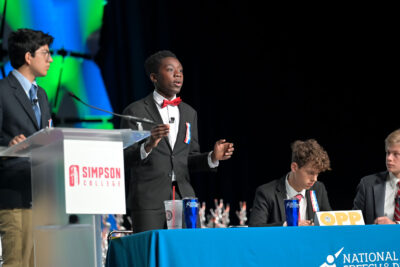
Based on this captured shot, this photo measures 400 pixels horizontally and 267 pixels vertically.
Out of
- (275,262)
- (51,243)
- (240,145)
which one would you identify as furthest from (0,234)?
(240,145)

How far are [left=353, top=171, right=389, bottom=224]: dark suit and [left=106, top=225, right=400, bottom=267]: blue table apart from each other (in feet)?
3.66

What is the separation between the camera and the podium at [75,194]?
2.17m

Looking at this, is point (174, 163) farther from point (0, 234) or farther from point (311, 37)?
point (311, 37)

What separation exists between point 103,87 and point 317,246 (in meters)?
3.77

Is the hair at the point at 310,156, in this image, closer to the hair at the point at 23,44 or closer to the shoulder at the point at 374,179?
the shoulder at the point at 374,179

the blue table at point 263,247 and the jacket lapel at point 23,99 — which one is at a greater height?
the jacket lapel at point 23,99

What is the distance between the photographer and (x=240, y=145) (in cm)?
614

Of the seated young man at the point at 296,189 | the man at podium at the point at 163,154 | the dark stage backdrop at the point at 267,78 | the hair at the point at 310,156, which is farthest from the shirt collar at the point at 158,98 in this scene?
the dark stage backdrop at the point at 267,78

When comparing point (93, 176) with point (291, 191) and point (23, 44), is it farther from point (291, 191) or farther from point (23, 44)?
point (291, 191)

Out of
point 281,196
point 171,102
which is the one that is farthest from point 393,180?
point 171,102

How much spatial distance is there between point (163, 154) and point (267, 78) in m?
3.30

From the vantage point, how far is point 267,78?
20.2ft

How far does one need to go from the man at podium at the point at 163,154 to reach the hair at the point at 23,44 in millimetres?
509

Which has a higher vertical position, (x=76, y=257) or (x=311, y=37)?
(x=311, y=37)
